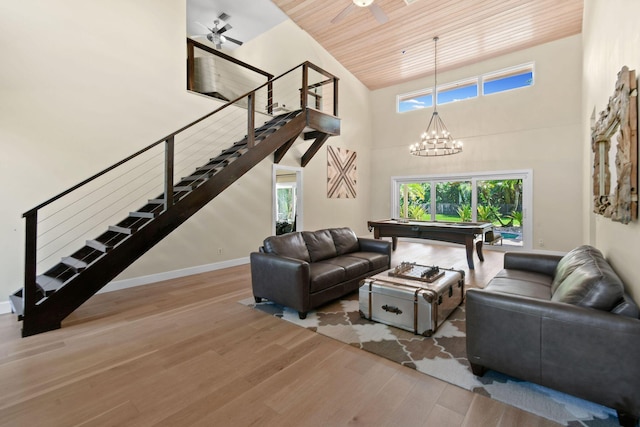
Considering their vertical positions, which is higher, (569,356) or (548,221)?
(548,221)

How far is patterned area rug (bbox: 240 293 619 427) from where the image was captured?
1736 mm

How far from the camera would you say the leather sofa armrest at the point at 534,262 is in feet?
10.3

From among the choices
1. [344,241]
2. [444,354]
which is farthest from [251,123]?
[444,354]

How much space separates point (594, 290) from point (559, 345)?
41cm

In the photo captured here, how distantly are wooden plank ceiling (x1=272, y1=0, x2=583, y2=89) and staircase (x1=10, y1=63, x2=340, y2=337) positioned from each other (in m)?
3.11

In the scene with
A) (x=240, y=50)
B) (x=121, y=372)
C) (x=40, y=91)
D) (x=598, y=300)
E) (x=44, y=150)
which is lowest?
(x=121, y=372)

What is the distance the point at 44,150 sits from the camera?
3.56 metres

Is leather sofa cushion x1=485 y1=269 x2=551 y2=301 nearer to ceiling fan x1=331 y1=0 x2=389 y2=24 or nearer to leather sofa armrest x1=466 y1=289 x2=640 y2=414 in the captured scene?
leather sofa armrest x1=466 y1=289 x2=640 y2=414

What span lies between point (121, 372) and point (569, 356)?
300 cm

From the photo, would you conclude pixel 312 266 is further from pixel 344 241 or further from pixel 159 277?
pixel 159 277

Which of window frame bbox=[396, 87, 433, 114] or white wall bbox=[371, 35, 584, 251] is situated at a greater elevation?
window frame bbox=[396, 87, 433, 114]

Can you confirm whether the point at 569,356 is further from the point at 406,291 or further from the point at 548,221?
the point at 548,221


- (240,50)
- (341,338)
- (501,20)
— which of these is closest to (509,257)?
(341,338)

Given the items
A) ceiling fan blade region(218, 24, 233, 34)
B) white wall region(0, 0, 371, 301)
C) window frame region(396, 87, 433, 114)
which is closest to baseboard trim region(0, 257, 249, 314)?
white wall region(0, 0, 371, 301)
